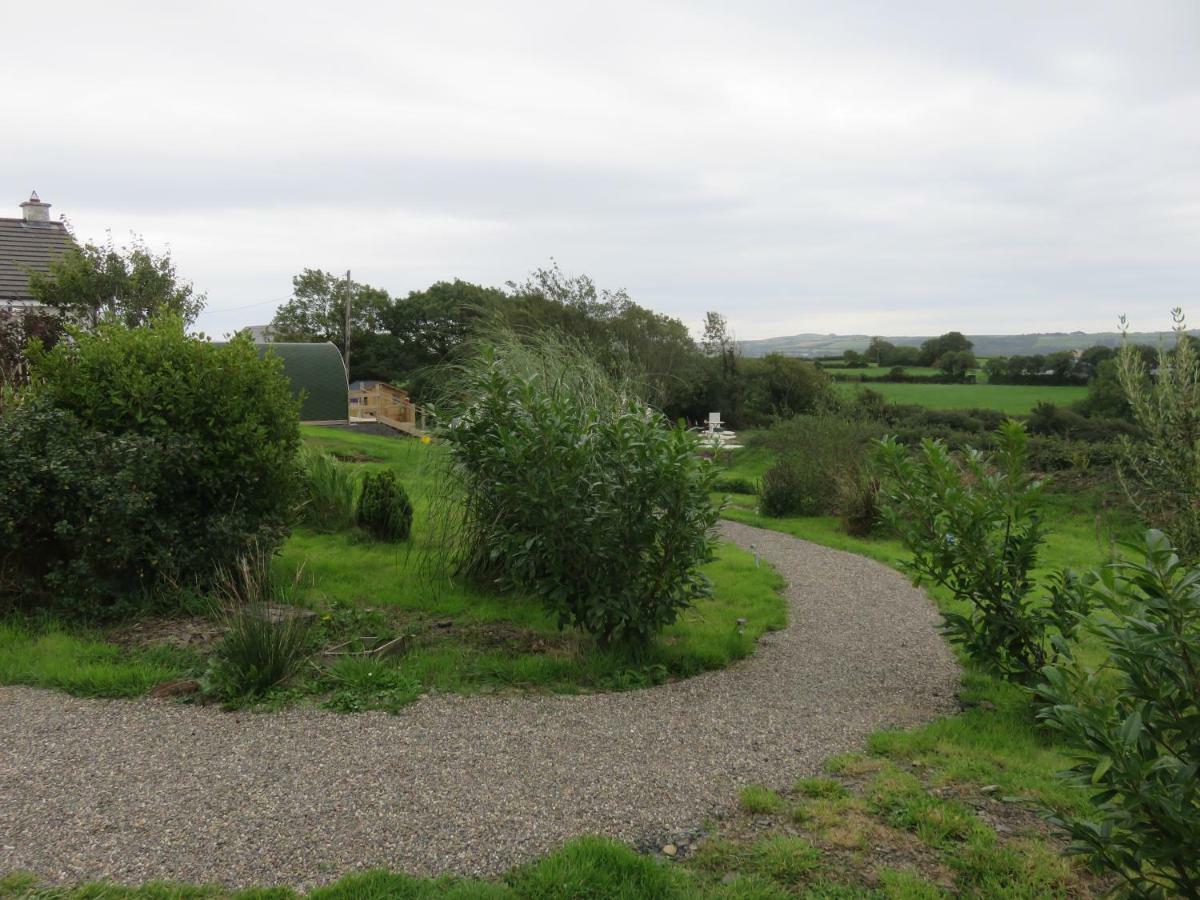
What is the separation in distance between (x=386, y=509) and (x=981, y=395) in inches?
777

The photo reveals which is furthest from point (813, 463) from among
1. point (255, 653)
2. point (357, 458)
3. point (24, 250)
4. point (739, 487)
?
point (24, 250)

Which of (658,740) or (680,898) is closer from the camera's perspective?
(680,898)

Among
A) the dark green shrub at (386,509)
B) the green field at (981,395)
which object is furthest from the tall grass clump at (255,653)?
the green field at (981,395)

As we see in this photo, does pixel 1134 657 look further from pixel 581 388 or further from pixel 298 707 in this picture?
pixel 581 388

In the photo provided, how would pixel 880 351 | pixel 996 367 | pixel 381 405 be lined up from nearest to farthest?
pixel 996 367 → pixel 381 405 → pixel 880 351

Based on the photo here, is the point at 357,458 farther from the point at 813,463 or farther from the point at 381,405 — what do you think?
the point at 381,405

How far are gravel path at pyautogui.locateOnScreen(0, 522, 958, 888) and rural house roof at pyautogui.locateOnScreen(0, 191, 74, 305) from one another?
1678cm

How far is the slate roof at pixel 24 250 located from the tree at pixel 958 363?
24936mm

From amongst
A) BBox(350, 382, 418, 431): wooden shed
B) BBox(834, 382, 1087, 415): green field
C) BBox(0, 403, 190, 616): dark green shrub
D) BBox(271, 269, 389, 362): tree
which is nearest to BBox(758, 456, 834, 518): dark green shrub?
BBox(834, 382, 1087, 415): green field

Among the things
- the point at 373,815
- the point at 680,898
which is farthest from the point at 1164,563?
the point at 373,815

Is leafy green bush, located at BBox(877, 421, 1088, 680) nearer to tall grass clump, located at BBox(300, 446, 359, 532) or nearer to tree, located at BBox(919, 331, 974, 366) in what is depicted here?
tall grass clump, located at BBox(300, 446, 359, 532)

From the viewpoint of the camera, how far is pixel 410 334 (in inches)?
1912

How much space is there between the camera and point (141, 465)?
666 cm

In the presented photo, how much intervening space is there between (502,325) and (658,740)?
561cm
